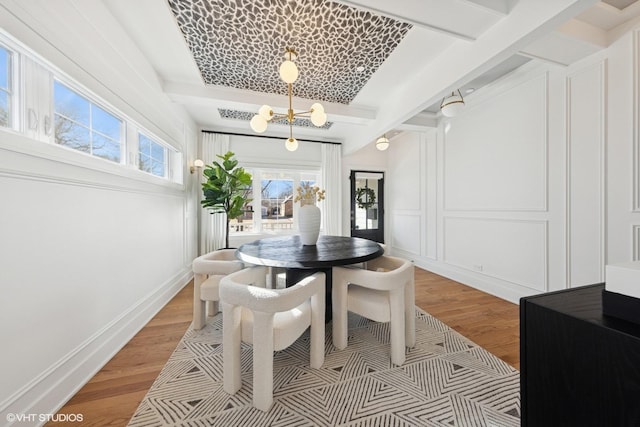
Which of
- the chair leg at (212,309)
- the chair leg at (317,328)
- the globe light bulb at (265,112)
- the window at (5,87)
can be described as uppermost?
the globe light bulb at (265,112)

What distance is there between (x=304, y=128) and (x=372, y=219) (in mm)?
2676

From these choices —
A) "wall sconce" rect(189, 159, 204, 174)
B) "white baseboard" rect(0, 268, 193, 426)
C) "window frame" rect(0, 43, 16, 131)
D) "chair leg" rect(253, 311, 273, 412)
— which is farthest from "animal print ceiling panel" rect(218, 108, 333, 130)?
"chair leg" rect(253, 311, 273, 412)

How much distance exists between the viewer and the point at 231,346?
1.44 meters

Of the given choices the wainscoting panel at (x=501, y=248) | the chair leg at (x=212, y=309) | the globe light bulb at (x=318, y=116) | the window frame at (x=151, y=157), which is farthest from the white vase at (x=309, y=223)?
the wainscoting panel at (x=501, y=248)

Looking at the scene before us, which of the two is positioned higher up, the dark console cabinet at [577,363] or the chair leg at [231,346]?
the dark console cabinet at [577,363]

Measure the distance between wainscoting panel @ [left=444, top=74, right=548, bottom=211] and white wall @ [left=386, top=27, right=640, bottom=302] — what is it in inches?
0.5

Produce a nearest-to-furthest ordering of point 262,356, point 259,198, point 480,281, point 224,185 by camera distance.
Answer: point 262,356 < point 480,281 < point 224,185 < point 259,198

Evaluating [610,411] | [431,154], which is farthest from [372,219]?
[610,411]

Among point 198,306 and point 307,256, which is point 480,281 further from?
point 198,306

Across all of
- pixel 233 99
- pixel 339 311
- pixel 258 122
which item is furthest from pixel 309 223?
pixel 233 99

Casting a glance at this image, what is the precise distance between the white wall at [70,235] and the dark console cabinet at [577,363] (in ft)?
7.20

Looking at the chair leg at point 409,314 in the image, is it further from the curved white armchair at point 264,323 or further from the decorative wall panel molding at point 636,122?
the decorative wall panel molding at point 636,122

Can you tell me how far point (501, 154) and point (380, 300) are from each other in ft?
8.92

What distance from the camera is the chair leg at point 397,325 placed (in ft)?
5.57
